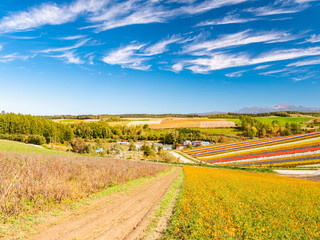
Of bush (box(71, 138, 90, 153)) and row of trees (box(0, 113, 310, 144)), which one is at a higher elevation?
row of trees (box(0, 113, 310, 144))

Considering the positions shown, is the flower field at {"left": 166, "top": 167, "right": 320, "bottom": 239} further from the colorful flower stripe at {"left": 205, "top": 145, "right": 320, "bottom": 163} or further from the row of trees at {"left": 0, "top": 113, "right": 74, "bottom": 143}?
the row of trees at {"left": 0, "top": 113, "right": 74, "bottom": 143}

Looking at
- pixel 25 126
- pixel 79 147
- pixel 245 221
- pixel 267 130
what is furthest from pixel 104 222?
pixel 267 130

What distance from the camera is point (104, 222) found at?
7.79m

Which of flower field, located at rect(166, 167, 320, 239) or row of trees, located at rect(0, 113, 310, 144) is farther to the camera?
row of trees, located at rect(0, 113, 310, 144)

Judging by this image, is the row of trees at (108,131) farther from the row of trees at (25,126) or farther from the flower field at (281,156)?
the flower field at (281,156)

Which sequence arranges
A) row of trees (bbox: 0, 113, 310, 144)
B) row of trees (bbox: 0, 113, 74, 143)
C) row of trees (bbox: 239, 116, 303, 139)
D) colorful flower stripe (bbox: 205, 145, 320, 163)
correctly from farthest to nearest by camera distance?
row of trees (bbox: 239, 116, 303, 139)
row of trees (bbox: 0, 113, 310, 144)
row of trees (bbox: 0, 113, 74, 143)
colorful flower stripe (bbox: 205, 145, 320, 163)

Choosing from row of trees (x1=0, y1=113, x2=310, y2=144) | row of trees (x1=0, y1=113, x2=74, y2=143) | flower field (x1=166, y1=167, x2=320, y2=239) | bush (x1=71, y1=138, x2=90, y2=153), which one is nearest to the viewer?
flower field (x1=166, y1=167, x2=320, y2=239)

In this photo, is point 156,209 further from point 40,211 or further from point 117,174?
point 117,174

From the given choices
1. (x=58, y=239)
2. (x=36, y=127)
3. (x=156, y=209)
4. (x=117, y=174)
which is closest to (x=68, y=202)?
(x=58, y=239)

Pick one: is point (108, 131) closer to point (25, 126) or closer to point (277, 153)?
point (25, 126)

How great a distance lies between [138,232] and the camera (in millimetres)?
7137

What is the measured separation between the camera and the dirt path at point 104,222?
21.7 ft

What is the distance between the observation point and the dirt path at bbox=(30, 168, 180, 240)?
661 centimetres

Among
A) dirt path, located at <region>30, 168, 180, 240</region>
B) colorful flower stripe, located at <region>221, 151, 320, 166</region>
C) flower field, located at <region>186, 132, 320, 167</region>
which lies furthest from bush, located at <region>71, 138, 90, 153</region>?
dirt path, located at <region>30, 168, 180, 240</region>
